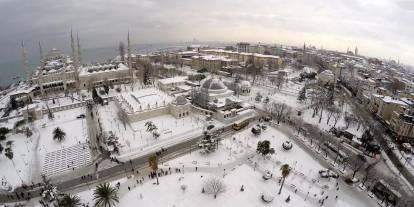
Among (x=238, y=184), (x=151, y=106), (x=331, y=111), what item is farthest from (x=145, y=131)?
(x=331, y=111)

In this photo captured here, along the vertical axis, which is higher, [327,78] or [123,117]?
[327,78]

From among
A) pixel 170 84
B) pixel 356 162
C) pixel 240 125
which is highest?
pixel 170 84

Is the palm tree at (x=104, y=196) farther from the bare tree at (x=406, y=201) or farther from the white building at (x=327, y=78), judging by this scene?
the white building at (x=327, y=78)

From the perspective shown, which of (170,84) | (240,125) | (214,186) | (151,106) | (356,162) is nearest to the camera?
(214,186)

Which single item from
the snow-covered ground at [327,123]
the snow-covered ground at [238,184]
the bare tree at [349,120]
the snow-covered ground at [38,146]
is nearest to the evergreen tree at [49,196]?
the snow-covered ground at [238,184]

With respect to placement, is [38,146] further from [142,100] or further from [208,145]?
[208,145]

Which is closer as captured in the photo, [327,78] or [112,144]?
[112,144]

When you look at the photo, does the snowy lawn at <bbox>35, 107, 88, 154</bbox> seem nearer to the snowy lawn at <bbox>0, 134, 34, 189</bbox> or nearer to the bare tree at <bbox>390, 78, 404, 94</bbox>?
the snowy lawn at <bbox>0, 134, 34, 189</bbox>

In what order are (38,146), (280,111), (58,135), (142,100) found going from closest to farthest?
(38,146), (58,135), (142,100), (280,111)

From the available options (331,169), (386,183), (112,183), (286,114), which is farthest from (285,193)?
(286,114)

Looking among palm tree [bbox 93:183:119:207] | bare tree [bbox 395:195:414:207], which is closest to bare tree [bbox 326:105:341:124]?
bare tree [bbox 395:195:414:207]
